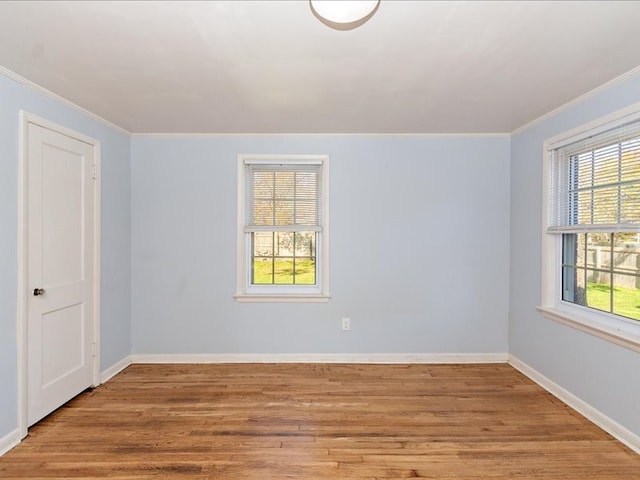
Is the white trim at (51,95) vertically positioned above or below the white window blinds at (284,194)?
above

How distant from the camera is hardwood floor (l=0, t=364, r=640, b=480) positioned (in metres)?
2.08

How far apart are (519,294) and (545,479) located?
190 cm

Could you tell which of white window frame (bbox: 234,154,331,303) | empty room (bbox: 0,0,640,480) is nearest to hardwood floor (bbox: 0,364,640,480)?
empty room (bbox: 0,0,640,480)

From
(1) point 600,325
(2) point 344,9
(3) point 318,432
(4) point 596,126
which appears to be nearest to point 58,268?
(3) point 318,432

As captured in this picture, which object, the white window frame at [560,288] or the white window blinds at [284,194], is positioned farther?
the white window blinds at [284,194]

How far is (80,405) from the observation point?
9.20 feet

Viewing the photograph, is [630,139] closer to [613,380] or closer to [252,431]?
[613,380]

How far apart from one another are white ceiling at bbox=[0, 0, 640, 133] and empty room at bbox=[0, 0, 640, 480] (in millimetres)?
17

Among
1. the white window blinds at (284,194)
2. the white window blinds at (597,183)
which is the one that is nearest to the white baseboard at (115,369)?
the white window blinds at (284,194)

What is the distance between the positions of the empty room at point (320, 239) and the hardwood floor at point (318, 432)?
0.07 feet

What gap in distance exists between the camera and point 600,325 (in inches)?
99.9

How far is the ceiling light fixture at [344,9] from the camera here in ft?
4.86

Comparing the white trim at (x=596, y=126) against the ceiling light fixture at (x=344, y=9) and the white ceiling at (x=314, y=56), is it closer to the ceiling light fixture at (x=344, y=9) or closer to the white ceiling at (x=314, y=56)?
the white ceiling at (x=314, y=56)

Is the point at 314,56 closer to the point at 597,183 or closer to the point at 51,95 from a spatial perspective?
the point at 51,95
